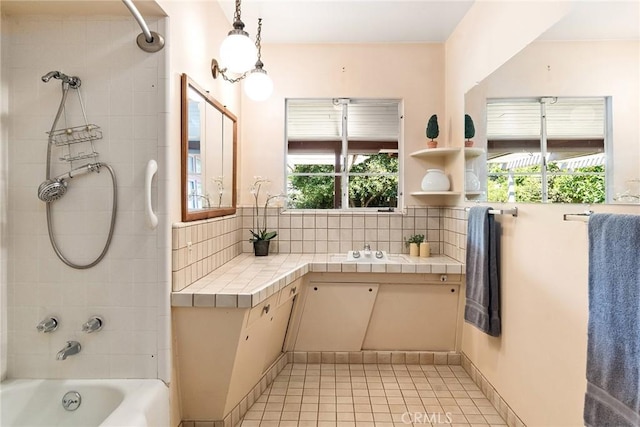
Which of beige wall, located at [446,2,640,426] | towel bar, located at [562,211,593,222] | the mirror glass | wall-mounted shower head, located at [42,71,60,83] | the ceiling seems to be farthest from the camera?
the ceiling

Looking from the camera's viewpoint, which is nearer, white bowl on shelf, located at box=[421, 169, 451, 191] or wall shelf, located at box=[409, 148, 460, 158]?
wall shelf, located at box=[409, 148, 460, 158]

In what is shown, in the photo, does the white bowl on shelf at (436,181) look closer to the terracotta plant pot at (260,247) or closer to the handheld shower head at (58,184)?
the terracotta plant pot at (260,247)

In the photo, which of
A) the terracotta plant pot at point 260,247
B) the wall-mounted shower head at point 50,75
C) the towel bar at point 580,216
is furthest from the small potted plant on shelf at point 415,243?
the wall-mounted shower head at point 50,75

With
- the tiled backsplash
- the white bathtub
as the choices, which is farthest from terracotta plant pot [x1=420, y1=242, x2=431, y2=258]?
the white bathtub

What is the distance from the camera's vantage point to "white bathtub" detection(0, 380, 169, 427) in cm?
158

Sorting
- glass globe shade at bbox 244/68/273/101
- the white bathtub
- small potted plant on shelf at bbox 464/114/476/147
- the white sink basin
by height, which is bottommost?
the white bathtub

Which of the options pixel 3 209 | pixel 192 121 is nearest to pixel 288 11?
pixel 192 121

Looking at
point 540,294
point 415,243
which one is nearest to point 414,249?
point 415,243

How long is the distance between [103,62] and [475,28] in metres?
2.39

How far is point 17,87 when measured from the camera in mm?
1710

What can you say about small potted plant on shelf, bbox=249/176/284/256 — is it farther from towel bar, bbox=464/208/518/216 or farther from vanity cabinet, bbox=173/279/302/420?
towel bar, bbox=464/208/518/216

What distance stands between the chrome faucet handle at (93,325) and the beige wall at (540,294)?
218cm

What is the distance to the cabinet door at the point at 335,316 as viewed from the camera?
272cm

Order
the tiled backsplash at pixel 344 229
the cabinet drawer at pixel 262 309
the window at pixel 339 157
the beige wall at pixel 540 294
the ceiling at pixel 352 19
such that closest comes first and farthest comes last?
the beige wall at pixel 540 294
the cabinet drawer at pixel 262 309
the ceiling at pixel 352 19
the tiled backsplash at pixel 344 229
the window at pixel 339 157
